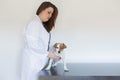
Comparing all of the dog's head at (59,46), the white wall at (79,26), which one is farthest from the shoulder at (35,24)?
the white wall at (79,26)

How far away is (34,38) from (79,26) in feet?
2.31

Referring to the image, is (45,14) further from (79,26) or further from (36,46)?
(79,26)

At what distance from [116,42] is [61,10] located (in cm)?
67

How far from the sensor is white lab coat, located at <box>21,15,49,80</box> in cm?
207

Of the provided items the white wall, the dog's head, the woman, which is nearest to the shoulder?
the woman

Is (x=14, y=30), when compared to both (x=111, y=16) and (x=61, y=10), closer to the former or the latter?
(x=61, y=10)

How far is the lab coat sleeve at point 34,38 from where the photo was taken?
2066 millimetres

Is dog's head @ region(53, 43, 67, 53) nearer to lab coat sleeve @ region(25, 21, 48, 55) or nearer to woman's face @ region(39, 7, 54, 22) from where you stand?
lab coat sleeve @ region(25, 21, 48, 55)

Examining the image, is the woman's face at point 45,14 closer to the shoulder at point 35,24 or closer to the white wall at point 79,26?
the shoulder at point 35,24

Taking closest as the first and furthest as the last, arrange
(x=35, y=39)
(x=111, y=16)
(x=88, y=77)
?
(x=88, y=77) → (x=35, y=39) → (x=111, y=16)

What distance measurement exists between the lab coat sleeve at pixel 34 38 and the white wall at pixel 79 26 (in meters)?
0.53

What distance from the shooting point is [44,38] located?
218 cm

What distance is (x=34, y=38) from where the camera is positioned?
207 cm

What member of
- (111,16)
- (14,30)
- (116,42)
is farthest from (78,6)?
(14,30)
